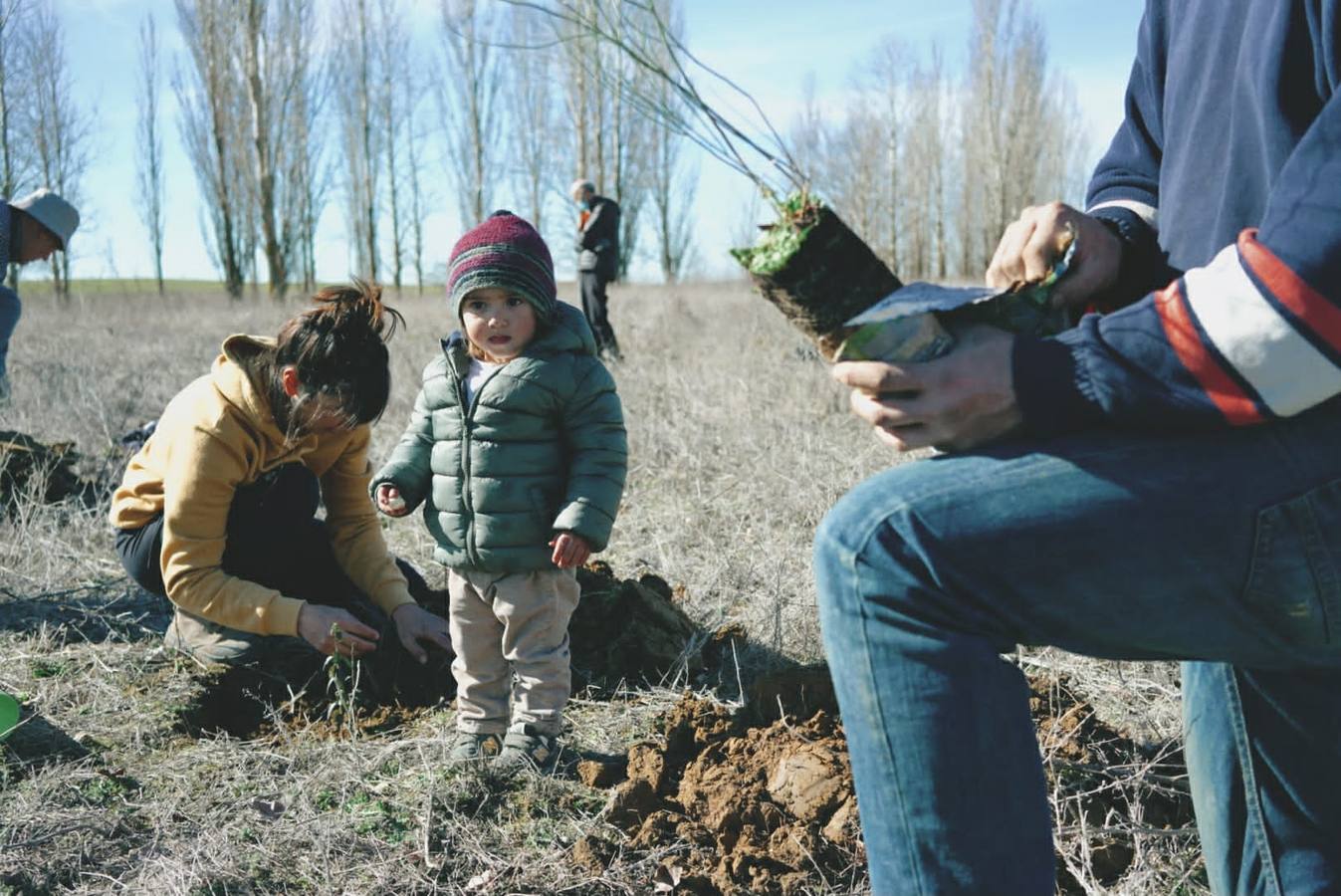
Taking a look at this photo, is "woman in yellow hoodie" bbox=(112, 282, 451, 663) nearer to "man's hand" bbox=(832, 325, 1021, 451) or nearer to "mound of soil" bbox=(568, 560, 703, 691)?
"mound of soil" bbox=(568, 560, 703, 691)

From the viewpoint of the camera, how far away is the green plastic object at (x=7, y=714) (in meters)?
2.75

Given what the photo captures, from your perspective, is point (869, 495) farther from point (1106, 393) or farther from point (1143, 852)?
point (1143, 852)

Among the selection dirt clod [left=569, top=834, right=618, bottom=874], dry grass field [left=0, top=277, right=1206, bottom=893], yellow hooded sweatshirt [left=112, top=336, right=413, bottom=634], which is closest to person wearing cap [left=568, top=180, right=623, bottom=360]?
dry grass field [left=0, top=277, right=1206, bottom=893]

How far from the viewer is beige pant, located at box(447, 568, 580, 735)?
104 inches

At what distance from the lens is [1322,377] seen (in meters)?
1.08

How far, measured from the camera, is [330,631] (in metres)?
2.95

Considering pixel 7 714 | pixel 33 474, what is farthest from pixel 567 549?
pixel 33 474

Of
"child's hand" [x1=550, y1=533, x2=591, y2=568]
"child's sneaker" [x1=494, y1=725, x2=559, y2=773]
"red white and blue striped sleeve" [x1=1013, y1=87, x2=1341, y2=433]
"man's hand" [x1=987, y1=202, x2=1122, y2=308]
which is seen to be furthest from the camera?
"child's sneaker" [x1=494, y1=725, x2=559, y2=773]

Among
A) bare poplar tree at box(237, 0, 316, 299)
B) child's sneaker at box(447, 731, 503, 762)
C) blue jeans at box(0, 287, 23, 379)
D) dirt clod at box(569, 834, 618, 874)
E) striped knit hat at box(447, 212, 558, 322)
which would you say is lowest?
Answer: dirt clod at box(569, 834, 618, 874)

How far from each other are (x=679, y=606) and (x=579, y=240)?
7.15 meters

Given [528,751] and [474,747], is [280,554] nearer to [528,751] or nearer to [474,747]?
[474,747]

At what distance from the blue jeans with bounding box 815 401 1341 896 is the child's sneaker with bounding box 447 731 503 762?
5.35 feet

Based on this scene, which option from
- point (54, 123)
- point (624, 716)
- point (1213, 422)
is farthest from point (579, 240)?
point (54, 123)

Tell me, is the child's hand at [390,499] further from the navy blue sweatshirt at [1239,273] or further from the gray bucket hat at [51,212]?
the gray bucket hat at [51,212]
